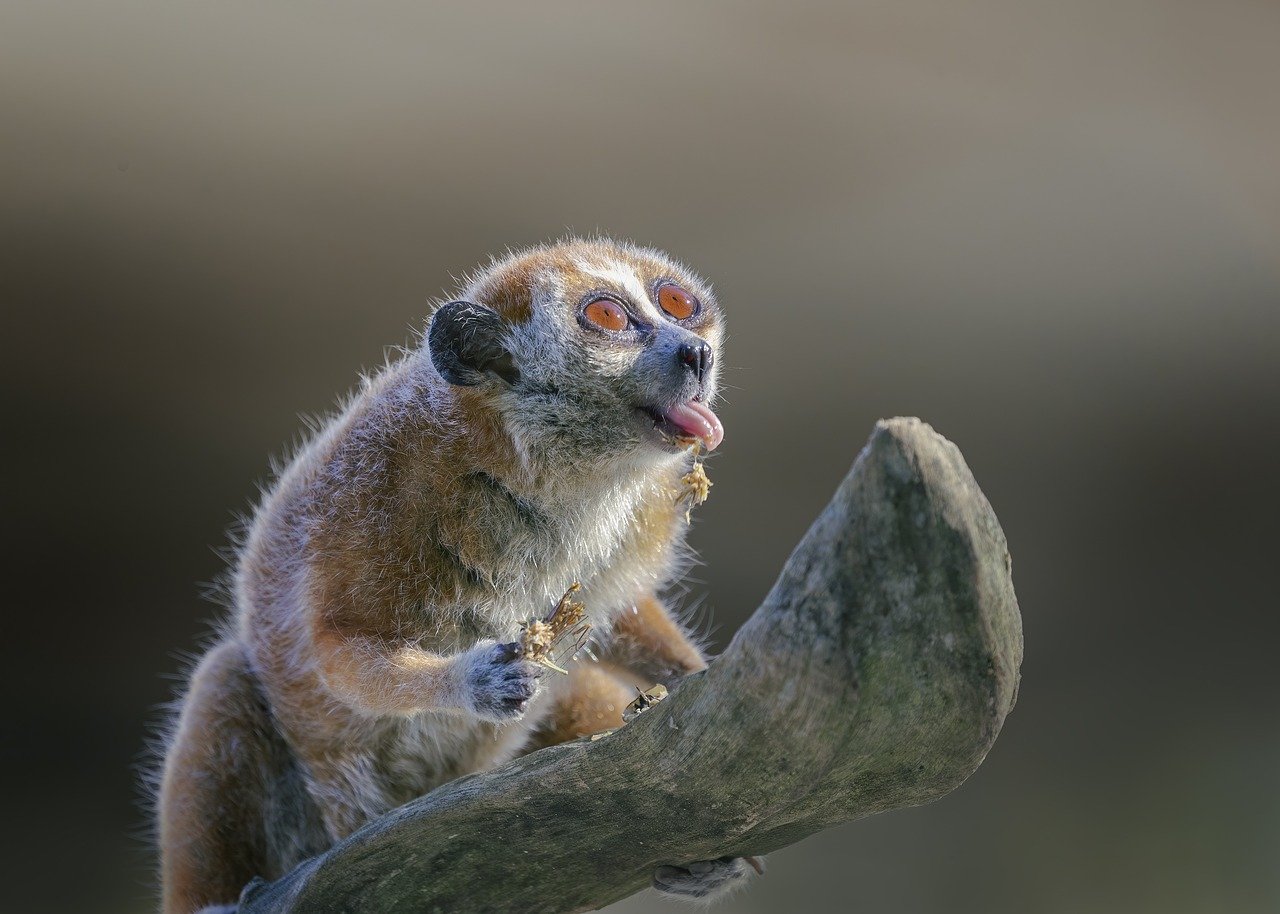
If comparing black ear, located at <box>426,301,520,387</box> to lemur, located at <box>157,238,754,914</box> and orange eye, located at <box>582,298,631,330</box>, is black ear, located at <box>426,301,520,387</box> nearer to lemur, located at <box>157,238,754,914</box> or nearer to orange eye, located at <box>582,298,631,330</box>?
lemur, located at <box>157,238,754,914</box>

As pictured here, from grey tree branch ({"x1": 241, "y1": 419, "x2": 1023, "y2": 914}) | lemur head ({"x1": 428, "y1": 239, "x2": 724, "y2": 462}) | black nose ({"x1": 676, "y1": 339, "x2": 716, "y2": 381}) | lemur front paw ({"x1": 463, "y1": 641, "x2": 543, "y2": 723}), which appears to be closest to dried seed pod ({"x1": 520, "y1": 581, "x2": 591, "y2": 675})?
lemur front paw ({"x1": 463, "y1": 641, "x2": 543, "y2": 723})

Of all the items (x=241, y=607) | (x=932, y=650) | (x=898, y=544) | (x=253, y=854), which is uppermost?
(x=898, y=544)

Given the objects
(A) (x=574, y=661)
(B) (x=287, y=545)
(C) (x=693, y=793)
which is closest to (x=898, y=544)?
(C) (x=693, y=793)

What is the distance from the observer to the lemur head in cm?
192

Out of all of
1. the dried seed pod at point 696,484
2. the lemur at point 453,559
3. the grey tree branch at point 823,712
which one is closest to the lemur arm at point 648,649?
the lemur at point 453,559

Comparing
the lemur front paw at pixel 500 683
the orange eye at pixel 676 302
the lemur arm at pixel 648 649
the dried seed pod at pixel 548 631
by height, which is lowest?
the lemur arm at pixel 648 649

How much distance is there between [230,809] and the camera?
2.28 meters

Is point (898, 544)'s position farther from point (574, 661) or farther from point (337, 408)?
point (337, 408)

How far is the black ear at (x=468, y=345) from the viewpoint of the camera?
199 cm

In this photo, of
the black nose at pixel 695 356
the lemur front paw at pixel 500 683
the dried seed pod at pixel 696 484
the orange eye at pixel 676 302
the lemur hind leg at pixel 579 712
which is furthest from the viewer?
the lemur hind leg at pixel 579 712

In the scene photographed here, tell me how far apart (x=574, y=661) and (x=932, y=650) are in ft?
3.80

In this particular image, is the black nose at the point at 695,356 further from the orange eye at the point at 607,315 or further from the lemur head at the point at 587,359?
the orange eye at the point at 607,315

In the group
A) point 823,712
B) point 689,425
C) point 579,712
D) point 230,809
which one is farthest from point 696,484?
point 230,809

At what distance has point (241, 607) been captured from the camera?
98.0 inches
